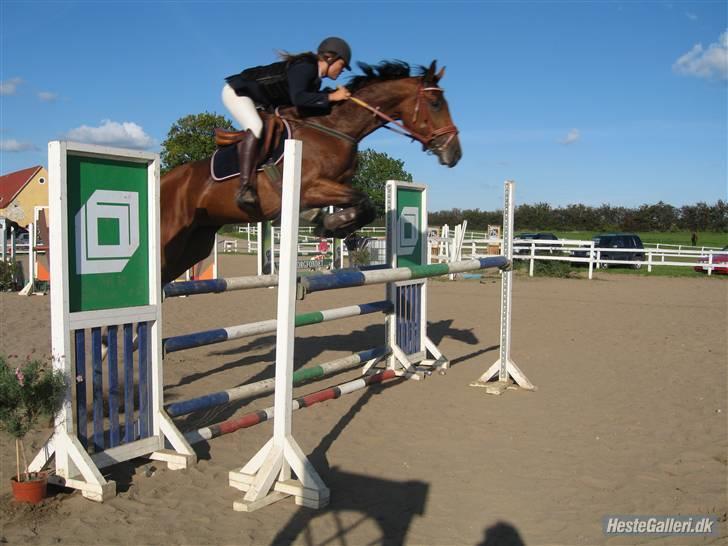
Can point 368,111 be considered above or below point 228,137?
above

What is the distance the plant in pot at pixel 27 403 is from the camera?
285cm

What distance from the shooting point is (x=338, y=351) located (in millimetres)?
7012

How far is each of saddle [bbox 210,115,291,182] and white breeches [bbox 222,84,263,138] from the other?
0.17 feet

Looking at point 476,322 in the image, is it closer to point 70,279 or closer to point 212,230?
point 212,230

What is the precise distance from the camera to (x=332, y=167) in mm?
4227

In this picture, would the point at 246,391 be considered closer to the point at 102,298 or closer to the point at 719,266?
the point at 102,298

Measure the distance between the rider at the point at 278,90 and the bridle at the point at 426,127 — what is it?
0.79 feet

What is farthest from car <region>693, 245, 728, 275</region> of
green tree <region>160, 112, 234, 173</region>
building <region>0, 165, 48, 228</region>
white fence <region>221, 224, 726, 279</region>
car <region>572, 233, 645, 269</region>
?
building <region>0, 165, 48, 228</region>

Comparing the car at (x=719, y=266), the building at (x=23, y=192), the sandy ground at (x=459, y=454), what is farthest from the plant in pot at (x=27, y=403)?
the building at (x=23, y=192)

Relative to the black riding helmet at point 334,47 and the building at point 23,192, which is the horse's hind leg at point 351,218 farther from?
the building at point 23,192

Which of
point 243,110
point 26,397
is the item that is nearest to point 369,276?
point 243,110

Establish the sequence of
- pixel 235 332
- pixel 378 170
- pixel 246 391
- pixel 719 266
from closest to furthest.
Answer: pixel 246 391
pixel 235 332
pixel 719 266
pixel 378 170

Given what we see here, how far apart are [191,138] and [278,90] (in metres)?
19.7

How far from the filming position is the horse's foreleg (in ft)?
13.4
